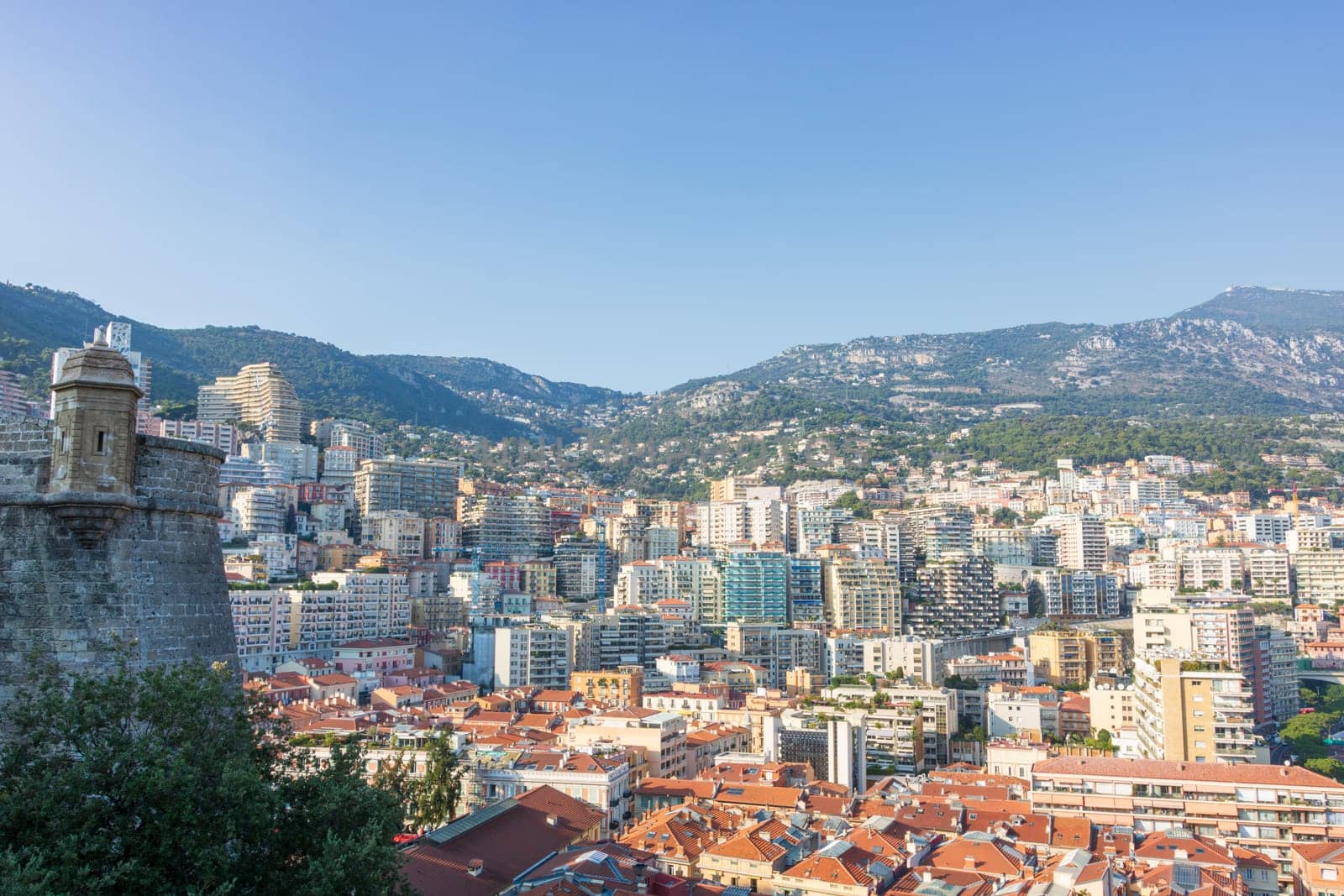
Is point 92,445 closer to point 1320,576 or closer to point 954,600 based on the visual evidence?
point 954,600

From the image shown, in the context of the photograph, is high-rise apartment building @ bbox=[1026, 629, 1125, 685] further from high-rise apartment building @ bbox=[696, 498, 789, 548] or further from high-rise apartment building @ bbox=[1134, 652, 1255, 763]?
high-rise apartment building @ bbox=[696, 498, 789, 548]

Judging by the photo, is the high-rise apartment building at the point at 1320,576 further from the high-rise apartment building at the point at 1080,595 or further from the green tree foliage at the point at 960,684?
the green tree foliage at the point at 960,684

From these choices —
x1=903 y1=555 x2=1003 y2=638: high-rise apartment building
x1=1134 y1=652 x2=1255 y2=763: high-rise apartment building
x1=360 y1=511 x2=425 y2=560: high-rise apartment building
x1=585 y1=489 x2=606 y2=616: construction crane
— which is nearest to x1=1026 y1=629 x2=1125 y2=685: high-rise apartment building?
x1=903 y1=555 x2=1003 y2=638: high-rise apartment building

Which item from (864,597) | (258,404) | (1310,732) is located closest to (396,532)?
(258,404)

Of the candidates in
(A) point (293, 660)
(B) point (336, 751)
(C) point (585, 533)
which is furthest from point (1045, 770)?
(C) point (585, 533)

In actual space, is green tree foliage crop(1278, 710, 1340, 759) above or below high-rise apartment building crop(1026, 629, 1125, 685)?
below

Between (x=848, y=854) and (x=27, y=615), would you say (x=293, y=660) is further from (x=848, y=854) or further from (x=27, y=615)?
(x=27, y=615)
